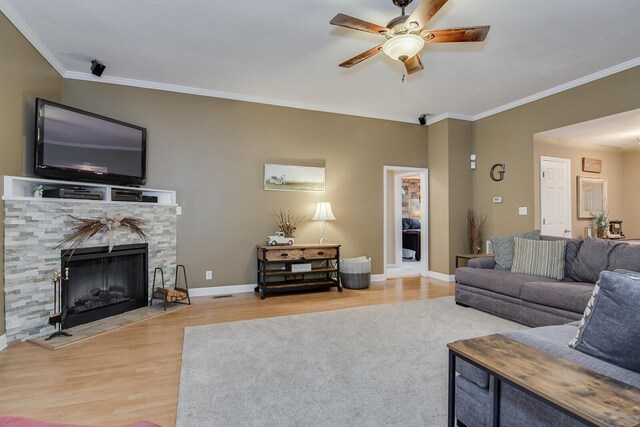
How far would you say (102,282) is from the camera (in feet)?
11.7

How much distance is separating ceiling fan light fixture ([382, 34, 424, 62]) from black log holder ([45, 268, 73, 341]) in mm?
3541

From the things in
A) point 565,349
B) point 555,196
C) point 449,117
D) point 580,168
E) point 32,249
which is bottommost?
point 565,349

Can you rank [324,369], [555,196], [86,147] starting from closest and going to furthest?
1. [324,369]
2. [86,147]
3. [555,196]

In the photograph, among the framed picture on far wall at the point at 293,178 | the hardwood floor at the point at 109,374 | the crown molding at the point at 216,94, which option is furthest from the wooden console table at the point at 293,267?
the crown molding at the point at 216,94

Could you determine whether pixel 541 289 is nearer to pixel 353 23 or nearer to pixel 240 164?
pixel 353 23

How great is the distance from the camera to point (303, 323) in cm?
335

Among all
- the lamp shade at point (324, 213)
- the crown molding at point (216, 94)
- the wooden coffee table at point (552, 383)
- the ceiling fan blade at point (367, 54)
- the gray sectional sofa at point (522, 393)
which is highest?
the crown molding at point (216, 94)

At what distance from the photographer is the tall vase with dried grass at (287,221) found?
4.82m

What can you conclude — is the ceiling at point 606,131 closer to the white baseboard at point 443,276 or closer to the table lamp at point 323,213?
the white baseboard at point 443,276

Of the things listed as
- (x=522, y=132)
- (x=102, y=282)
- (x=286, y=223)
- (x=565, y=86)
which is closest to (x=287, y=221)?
(x=286, y=223)

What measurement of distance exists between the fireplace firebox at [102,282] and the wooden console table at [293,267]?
4.73 ft

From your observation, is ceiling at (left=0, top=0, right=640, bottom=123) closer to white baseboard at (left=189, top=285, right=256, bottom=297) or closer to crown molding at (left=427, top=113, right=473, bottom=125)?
crown molding at (left=427, top=113, right=473, bottom=125)

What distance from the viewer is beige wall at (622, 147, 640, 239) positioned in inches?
233

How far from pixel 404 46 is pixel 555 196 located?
13.6 ft
